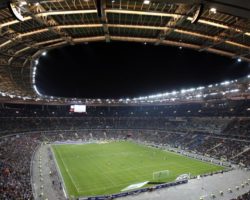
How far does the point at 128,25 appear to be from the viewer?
16.5 metres

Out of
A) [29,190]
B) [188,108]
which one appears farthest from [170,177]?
[188,108]

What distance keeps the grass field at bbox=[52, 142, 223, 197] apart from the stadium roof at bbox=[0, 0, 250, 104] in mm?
27103

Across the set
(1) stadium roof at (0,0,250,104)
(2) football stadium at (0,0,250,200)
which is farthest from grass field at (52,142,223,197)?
(1) stadium roof at (0,0,250,104)

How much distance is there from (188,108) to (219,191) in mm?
68318

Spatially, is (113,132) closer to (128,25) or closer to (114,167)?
(114,167)

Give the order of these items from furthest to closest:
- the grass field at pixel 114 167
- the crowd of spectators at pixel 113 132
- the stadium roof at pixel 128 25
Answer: the crowd of spectators at pixel 113 132 < the grass field at pixel 114 167 < the stadium roof at pixel 128 25

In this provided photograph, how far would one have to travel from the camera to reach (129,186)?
138 ft

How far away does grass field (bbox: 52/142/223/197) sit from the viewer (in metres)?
43.1

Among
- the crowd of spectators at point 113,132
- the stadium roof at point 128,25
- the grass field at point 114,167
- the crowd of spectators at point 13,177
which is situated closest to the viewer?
the stadium roof at point 128,25

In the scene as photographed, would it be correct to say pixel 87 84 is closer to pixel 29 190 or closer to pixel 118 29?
pixel 29 190

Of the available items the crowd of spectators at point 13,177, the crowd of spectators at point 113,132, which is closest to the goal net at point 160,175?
the crowd of spectators at point 113,132

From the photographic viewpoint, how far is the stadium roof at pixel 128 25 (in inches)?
549

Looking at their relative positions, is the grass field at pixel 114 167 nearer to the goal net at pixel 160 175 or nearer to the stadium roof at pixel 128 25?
the goal net at pixel 160 175

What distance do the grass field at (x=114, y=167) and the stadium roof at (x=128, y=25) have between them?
2710 centimetres
